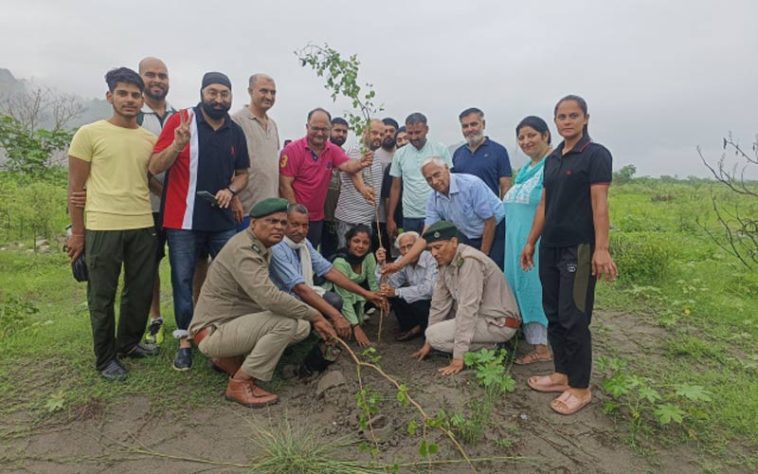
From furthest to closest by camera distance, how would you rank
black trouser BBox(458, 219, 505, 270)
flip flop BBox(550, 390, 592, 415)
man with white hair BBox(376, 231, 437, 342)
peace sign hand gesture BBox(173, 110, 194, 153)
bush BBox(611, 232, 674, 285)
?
1. bush BBox(611, 232, 674, 285)
2. black trouser BBox(458, 219, 505, 270)
3. man with white hair BBox(376, 231, 437, 342)
4. peace sign hand gesture BBox(173, 110, 194, 153)
5. flip flop BBox(550, 390, 592, 415)

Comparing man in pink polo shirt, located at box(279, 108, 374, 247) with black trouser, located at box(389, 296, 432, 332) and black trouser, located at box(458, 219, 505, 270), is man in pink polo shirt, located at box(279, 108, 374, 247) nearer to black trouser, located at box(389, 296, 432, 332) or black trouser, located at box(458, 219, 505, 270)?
black trouser, located at box(389, 296, 432, 332)

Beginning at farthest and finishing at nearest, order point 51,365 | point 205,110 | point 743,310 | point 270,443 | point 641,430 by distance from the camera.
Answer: point 743,310, point 51,365, point 205,110, point 641,430, point 270,443

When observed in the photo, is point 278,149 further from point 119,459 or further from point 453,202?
point 119,459

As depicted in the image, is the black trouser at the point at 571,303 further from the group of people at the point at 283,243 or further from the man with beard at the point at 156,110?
the man with beard at the point at 156,110

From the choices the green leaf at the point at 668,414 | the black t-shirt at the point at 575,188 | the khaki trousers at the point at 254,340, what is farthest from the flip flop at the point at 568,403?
the khaki trousers at the point at 254,340

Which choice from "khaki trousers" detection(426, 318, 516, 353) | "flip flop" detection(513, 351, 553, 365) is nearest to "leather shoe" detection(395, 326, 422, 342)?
"khaki trousers" detection(426, 318, 516, 353)

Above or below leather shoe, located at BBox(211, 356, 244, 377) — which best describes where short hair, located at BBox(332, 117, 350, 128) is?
above

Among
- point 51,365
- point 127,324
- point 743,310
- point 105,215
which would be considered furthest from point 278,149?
point 743,310

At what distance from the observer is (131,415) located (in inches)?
128

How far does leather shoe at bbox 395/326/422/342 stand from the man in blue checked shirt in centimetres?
72

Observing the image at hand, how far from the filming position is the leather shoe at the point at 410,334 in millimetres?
4582

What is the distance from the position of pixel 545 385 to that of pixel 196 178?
2.97m

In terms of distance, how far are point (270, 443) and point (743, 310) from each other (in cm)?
546

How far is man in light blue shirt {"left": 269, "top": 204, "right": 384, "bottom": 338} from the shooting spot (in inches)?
147
